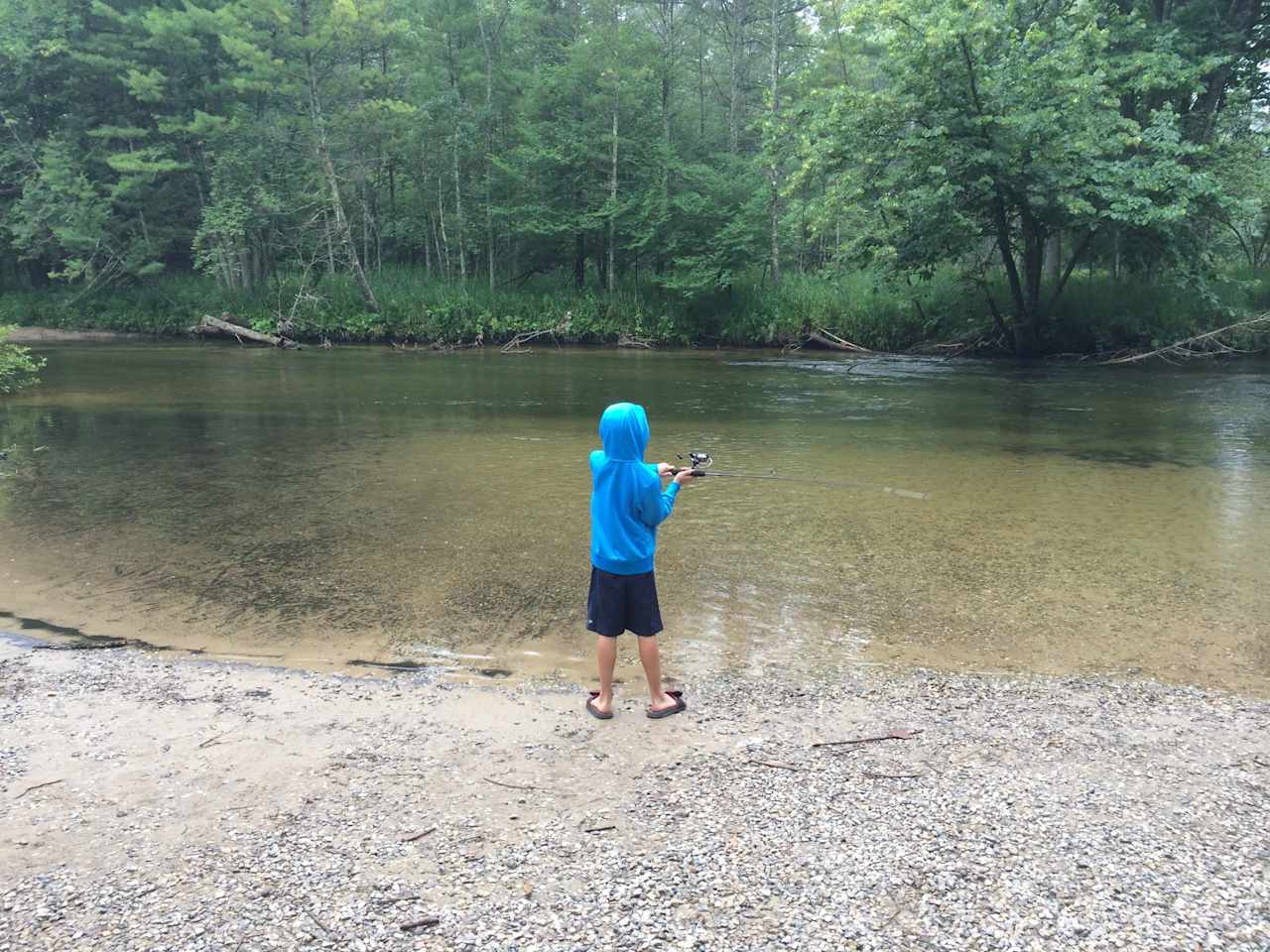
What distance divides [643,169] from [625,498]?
2815 cm

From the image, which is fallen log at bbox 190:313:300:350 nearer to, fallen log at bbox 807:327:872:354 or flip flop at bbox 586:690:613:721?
fallen log at bbox 807:327:872:354

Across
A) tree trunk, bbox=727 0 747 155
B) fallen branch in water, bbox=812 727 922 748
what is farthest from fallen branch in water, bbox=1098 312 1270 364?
fallen branch in water, bbox=812 727 922 748

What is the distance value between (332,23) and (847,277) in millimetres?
17774

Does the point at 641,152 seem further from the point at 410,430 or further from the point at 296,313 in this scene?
the point at 410,430

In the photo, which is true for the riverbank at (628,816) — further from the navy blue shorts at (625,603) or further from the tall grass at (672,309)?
the tall grass at (672,309)

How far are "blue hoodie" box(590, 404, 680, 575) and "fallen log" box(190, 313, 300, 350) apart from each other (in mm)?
27341

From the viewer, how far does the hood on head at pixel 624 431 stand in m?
4.18

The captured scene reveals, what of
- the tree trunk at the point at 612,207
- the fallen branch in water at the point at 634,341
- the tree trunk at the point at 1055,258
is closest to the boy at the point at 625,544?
the tree trunk at the point at 1055,258

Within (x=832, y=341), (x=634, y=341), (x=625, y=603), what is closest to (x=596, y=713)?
(x=625, y=603)

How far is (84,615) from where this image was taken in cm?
589

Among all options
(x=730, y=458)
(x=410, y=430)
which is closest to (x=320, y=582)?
(x=730, y=458)

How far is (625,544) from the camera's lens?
14.1 ft

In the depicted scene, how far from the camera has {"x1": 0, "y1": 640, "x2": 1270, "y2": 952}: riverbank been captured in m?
2.74

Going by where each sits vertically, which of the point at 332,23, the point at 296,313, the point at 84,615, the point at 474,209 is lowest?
the point at 84,615
